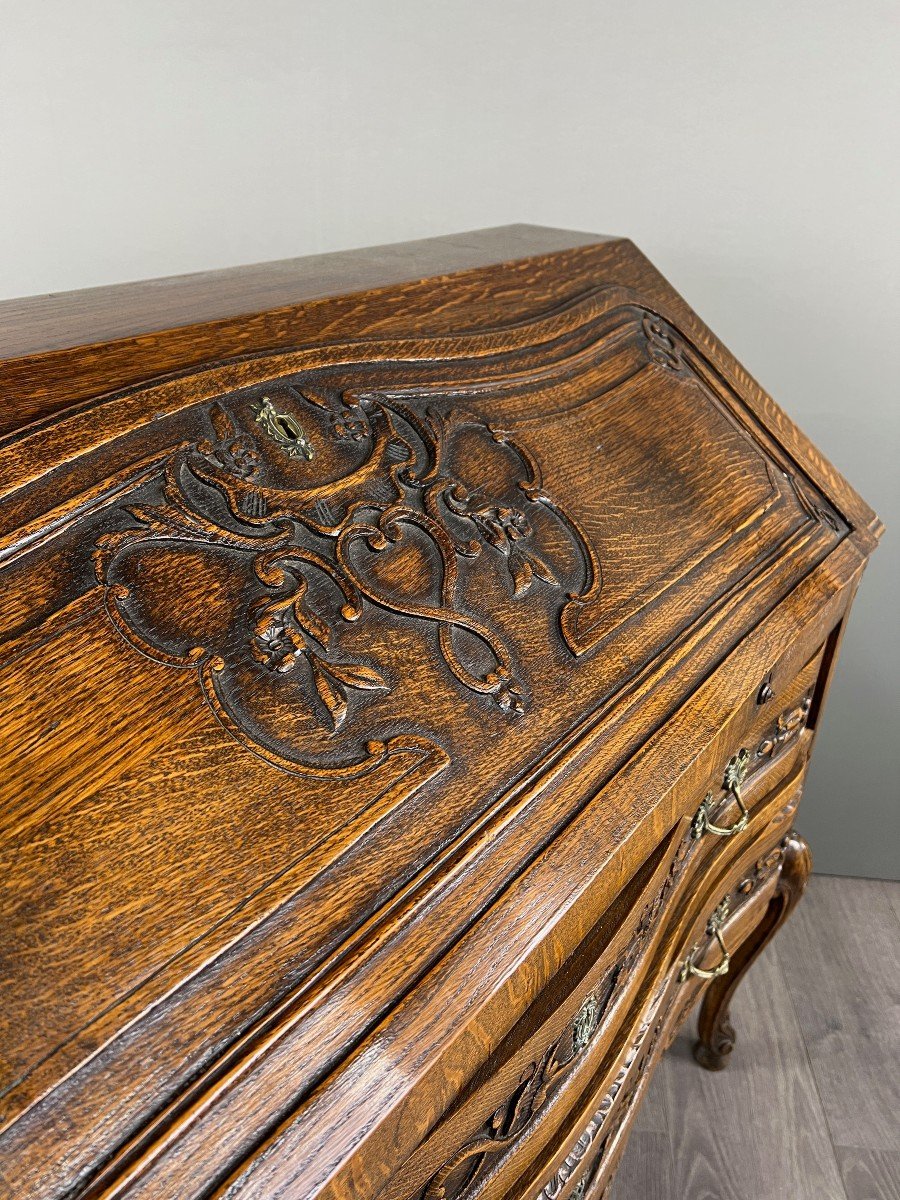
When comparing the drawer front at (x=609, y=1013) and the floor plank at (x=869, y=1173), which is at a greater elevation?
the drawer front at (x=609, y=1013)

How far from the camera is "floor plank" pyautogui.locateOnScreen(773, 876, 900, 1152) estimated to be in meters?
1.61

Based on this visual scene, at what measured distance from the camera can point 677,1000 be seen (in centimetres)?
115

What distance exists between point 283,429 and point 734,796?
581 mm

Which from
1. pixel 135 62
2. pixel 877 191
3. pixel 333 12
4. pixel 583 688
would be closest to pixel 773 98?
pixel 877 191

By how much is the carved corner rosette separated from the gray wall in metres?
0.97

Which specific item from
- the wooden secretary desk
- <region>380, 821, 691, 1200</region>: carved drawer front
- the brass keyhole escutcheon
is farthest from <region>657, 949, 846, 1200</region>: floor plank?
the brass keyhole escutcheon

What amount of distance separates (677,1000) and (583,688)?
60 centimetres

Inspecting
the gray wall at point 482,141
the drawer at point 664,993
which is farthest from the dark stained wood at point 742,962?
the gray wall at point 482,141

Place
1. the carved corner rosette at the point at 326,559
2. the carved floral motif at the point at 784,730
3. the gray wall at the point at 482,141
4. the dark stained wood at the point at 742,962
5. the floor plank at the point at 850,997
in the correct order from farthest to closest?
the floor plank at the point at 850,997, the gray wall at the point at 482,141, the dark stained wood at the point at 742,962, the carved floral motif at the point at 784,730, the carved corner rosette at the point at 326,559

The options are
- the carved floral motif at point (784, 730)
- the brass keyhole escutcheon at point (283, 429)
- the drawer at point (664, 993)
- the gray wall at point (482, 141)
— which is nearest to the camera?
the brass keyhole escutcheon at point (283, 429)

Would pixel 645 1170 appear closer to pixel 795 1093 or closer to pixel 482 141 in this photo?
pixel 795 1093

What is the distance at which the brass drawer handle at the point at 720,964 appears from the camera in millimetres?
1096

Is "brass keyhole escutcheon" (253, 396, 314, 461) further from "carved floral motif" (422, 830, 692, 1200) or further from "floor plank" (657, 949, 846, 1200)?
"floor plank" (657, 949, 846, 1200)

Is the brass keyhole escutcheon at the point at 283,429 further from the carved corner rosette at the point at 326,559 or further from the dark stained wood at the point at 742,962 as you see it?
the dark stained wood at the point at 742,962
